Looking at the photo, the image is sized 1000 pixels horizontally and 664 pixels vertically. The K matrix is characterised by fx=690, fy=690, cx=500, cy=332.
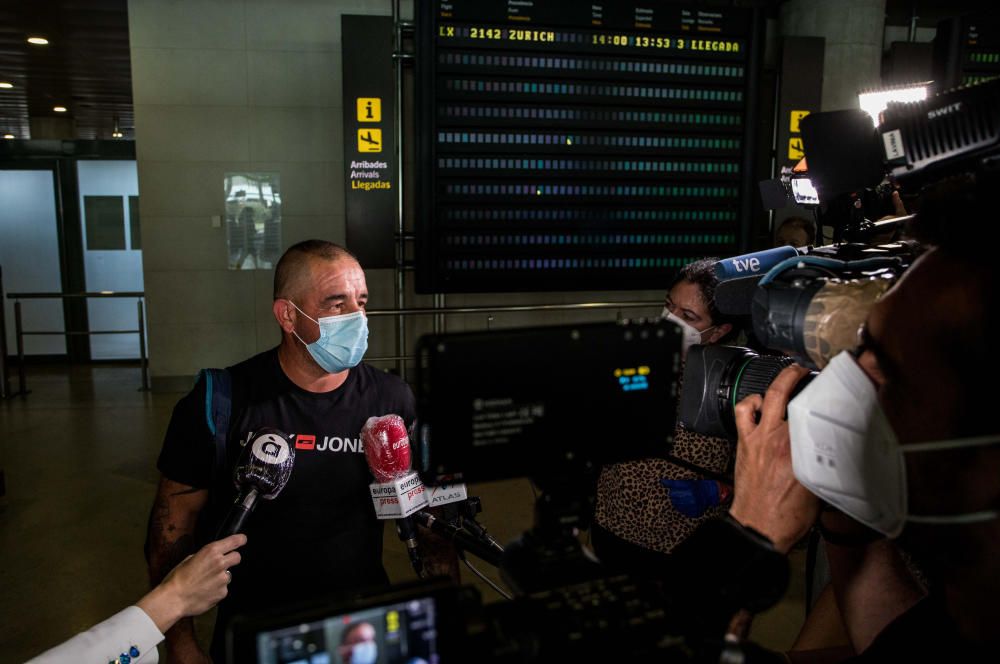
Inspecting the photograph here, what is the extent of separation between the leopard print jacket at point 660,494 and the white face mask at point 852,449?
2.94ft

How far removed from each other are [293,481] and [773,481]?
3.40 feet

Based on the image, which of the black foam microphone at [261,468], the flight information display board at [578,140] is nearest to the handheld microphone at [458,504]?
the black foam microphone at [261,468]

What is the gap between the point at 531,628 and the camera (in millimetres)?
651

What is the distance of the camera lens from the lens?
105cm

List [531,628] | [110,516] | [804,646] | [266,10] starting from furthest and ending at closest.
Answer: [266,10], [110,516], [804,646], [531,628]

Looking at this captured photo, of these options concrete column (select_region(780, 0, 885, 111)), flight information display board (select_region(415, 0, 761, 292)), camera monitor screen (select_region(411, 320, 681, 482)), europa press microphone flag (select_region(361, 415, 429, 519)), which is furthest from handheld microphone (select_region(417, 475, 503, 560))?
concrete column (select_region(780, 0, 885, 111))

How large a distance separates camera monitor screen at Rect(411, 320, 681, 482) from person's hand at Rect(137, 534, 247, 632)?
2.34 feet

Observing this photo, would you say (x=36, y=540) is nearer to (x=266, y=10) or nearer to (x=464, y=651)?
(x=464, y=651)

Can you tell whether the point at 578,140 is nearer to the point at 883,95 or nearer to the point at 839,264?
the point at 883,95

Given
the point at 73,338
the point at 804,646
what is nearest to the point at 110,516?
the point at 804,646

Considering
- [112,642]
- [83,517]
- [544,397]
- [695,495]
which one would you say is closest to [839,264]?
[544,397]

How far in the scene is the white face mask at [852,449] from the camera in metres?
0.71

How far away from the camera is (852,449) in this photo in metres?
0.76

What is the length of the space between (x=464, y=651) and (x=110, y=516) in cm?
334
